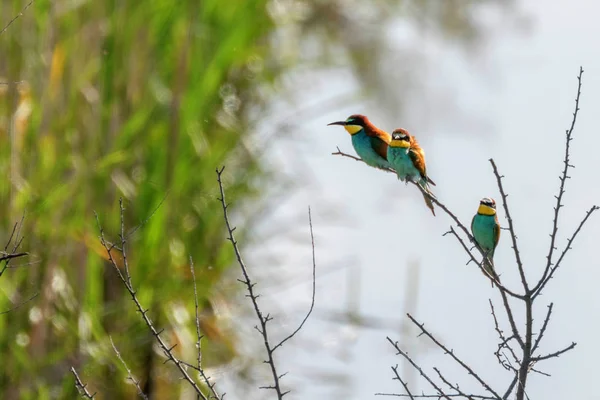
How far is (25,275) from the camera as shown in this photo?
317cm

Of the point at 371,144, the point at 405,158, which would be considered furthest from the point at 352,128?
the point at 405,158

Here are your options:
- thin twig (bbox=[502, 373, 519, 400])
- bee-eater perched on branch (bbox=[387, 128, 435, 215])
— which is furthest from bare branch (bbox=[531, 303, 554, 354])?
bee-eater perched on branch (bbox=[387, 128, 435, 215])

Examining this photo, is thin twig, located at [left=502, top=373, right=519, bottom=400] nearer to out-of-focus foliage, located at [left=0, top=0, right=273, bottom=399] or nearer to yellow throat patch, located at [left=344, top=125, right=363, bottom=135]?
yellow throat patch, located at [left=344, top=125, right=363, bottom=135]

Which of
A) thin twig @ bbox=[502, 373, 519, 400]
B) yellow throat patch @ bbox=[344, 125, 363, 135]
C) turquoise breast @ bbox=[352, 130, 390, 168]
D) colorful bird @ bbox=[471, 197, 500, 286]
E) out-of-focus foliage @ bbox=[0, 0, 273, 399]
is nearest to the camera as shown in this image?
thin twig @ bbox=[502, 373, 519, 400]

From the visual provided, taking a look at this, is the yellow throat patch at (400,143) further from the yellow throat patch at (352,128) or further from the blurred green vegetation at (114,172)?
the blurred green vegetation at (114,172)

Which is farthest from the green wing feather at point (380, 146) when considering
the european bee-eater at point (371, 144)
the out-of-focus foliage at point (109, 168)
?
the out-of-focus foliage at point (109, 168)

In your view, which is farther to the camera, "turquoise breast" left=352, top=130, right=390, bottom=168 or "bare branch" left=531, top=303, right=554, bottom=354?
"turquoise breast" left=352, top=130, right=390, bottom=168

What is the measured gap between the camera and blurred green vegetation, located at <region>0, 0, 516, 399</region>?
3.16 meters

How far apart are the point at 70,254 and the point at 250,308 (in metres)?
0.81

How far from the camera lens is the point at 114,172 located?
350 cm

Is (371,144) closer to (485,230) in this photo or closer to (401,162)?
(401,162)

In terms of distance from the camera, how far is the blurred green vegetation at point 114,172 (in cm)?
316

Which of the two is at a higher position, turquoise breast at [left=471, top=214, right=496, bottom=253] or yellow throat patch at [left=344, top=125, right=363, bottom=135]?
yellow throat patch at [left=344, top=125, right=363, bottom=135]

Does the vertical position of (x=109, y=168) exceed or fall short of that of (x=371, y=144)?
it exceeds it
